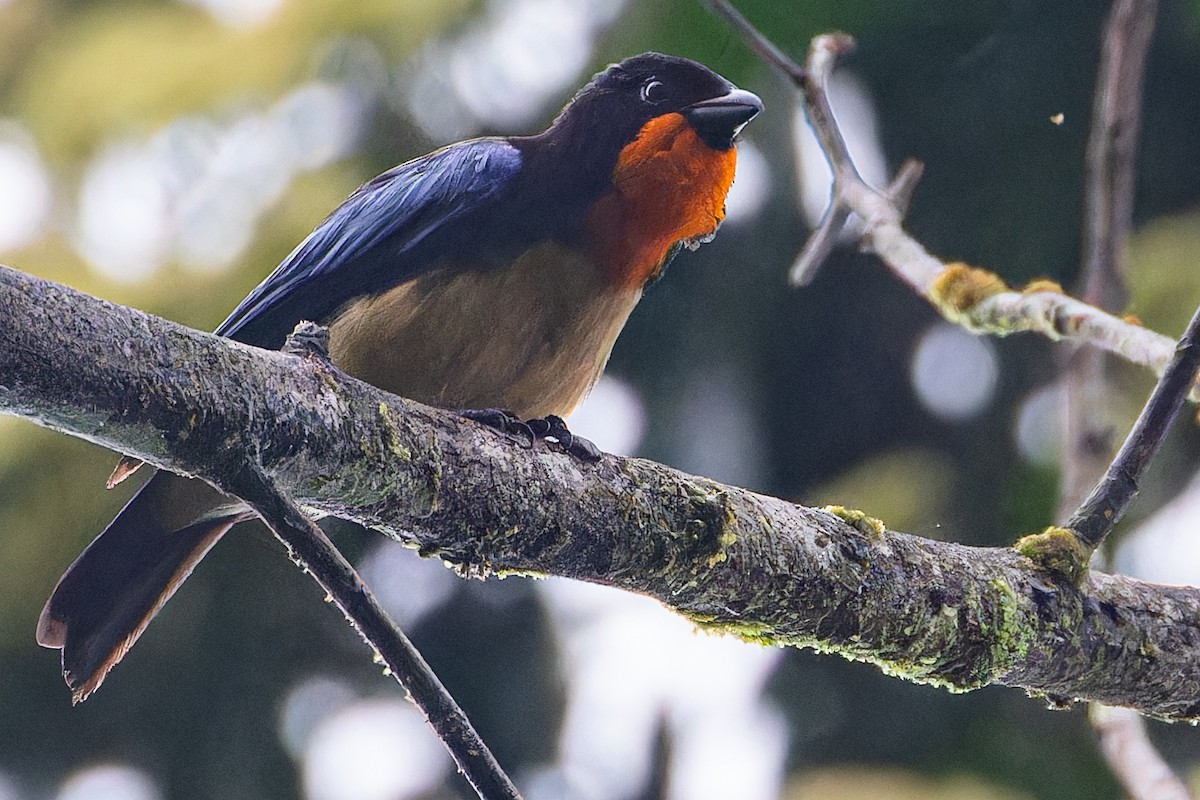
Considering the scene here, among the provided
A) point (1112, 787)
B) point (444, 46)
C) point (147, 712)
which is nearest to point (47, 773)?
point (147, 712)

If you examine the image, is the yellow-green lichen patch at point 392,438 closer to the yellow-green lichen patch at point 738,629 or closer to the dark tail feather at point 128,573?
the yellow-green lichen patch at point 738,629

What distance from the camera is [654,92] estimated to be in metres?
3.34

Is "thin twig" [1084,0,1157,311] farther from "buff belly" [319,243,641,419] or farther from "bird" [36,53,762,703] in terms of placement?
"buff belly" [319,243,641,419]

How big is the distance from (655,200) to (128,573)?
149 cm

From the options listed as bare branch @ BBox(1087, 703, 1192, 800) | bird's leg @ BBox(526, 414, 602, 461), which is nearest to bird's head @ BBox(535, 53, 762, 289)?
bird's leg @ BBox(526, 414, 602, 461)

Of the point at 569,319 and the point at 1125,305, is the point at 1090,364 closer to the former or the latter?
the point at 1125,305

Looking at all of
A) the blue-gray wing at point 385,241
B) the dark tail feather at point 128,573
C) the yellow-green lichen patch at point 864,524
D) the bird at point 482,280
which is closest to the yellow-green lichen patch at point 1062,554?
the yellow-green lichen patch at point 864,524

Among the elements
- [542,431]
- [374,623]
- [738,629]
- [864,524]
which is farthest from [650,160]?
[374,623]

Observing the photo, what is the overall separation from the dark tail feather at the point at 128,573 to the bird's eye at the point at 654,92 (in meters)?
1.42

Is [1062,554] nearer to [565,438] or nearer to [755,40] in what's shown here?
[565,438]

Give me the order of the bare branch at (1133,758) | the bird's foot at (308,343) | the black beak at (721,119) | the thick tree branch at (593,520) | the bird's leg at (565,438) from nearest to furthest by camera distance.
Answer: the thick tree branch at (593,520) → the bird's foot at (308,343) → the bird's leg at (565,438) → the bare branch at (1133,758) → the black beak at (721,119)

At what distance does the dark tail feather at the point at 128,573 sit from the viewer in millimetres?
2850

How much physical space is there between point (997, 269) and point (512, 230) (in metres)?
2.03

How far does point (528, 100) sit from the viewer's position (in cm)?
436
